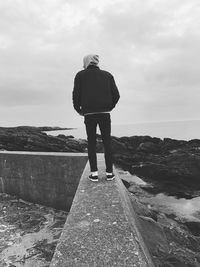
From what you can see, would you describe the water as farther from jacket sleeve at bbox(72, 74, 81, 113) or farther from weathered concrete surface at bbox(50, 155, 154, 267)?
weathered concrete surface at bbox(50, 155, 154, 267)

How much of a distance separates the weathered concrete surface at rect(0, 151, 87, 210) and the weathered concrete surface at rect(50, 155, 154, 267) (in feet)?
8.74

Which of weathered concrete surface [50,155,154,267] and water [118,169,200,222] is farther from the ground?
weathered concrete surface [50,155,154,267]

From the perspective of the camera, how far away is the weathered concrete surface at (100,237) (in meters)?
2.61

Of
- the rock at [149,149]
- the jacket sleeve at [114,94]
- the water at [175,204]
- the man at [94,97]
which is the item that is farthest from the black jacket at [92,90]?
the rock at [149,149]

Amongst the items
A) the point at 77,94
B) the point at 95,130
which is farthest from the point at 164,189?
the point at 77,94

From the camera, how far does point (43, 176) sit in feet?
23.9

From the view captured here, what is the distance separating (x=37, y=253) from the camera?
4723 mm

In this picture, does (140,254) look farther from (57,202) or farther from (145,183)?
(145,183)

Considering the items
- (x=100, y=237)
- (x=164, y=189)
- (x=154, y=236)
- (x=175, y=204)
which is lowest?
(x=175, y=204)

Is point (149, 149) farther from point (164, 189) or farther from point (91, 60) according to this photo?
point (91, 60)

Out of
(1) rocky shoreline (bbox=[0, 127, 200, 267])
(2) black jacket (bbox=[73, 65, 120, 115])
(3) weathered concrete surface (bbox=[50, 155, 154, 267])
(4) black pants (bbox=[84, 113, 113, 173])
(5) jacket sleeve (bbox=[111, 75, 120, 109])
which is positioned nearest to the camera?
(3) weathered concrete surface (bbox=[50, 155, 154, 267])

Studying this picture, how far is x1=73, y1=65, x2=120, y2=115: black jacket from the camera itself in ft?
14.9

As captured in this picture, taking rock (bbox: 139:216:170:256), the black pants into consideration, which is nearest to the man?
the black pants

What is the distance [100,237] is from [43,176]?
4.48 m
